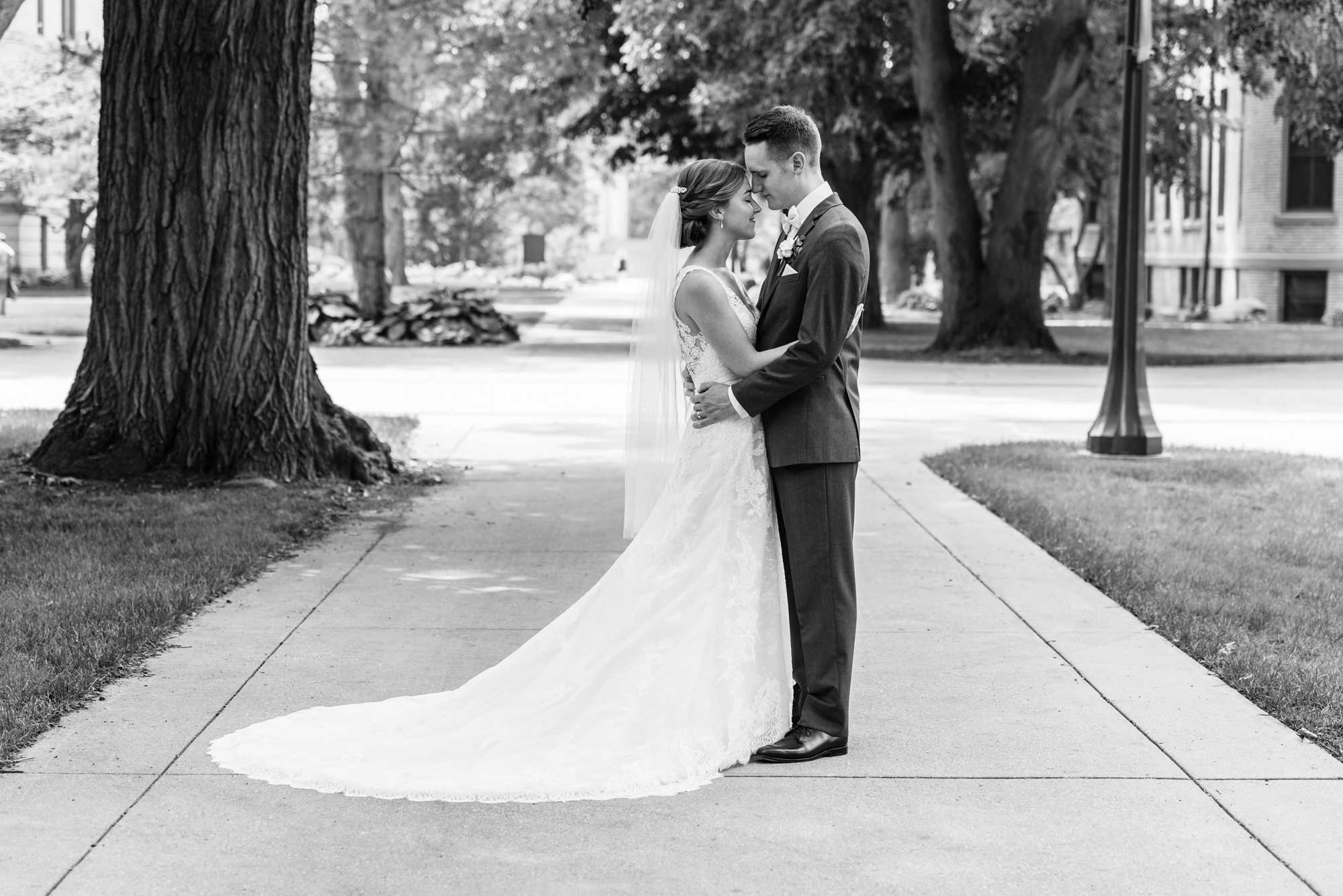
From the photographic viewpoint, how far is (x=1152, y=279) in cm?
4856

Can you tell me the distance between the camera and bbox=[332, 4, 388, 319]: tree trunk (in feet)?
85.8

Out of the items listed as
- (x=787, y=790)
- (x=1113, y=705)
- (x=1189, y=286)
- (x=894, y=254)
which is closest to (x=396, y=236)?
(x=894, y=254)

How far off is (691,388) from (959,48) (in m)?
25.3

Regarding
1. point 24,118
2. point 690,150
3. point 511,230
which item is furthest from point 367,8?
point 511,230

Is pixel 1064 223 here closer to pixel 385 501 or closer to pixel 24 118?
pixel 24 118

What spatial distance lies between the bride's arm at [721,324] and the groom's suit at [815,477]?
0.07 metres

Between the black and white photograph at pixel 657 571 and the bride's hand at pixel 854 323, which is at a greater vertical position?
the bride's hand at pixel 854 323

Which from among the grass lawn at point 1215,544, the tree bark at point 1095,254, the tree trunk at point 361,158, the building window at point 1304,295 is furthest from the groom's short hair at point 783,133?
the building window at point 1304,295

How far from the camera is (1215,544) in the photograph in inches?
358

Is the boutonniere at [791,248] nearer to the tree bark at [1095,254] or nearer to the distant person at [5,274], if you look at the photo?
the distant person at [5,274]

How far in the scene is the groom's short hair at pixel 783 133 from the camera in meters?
5.10

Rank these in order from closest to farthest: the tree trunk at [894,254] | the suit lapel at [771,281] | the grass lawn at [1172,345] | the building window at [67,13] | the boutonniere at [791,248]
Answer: the boutonniere at [791,248], the suit lapel at [771,281], the grass lawn at [1172,345], the building window at [67,13], the tree trunk at [894,254]

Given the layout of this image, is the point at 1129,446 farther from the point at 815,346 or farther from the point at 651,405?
the point at 815,346

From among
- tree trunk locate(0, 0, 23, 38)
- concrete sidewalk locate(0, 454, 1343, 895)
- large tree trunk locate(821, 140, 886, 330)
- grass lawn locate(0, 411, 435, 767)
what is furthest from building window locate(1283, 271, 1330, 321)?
tree trunk locate(0, 0, 23, 38)
